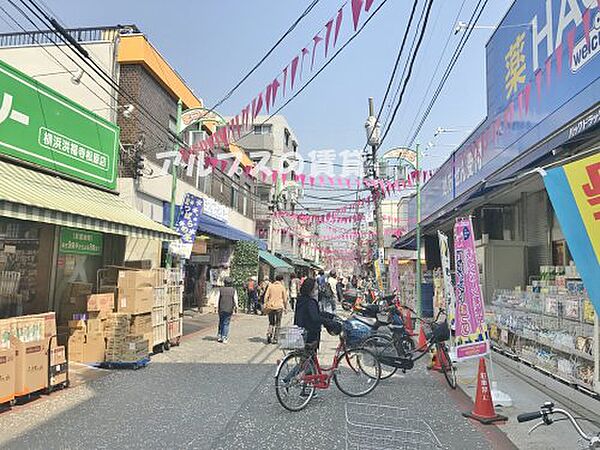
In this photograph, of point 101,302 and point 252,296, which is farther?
point 252,296

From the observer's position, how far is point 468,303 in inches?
291

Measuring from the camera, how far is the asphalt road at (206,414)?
5.51 metres

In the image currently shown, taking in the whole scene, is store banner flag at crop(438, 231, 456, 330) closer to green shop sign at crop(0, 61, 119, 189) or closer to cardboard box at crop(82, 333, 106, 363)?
cardboard box at crop(82, 333, 106, 363)

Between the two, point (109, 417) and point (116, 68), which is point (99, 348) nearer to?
point (109, 417)

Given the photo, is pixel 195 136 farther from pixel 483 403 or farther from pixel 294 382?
pixel 483 403

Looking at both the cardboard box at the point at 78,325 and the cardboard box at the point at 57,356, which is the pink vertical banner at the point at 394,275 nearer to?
the cardboard box at the point at 78,325

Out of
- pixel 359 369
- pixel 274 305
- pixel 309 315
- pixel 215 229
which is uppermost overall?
pixel 215 229

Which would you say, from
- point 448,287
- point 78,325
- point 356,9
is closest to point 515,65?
point 448,287

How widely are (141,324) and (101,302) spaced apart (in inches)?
34.6

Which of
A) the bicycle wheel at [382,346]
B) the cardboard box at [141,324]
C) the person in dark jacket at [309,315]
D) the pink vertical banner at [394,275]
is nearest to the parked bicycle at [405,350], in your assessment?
the bicycle wheel at [382,346]

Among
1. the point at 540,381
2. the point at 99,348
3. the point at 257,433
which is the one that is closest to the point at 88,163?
the point at 99,348

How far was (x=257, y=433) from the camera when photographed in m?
5.75

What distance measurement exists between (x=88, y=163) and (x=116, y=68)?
4384 mm

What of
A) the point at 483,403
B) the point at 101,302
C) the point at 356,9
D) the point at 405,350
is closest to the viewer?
the point at 356,9
